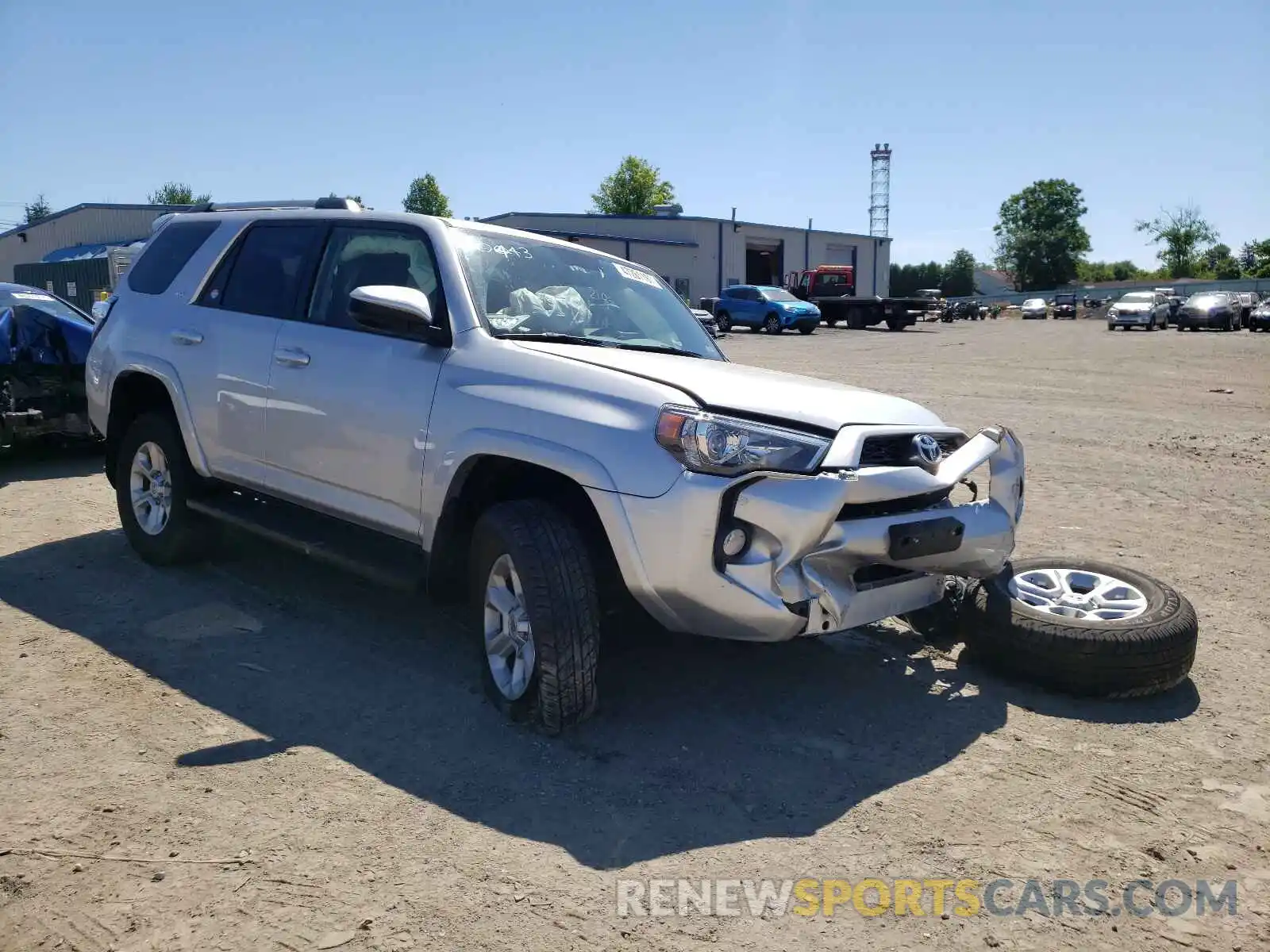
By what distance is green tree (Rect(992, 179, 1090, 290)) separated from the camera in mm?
106750

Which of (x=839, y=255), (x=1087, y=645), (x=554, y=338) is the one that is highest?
(x=839, y=255)

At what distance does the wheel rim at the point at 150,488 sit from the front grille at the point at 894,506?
3.90 metres

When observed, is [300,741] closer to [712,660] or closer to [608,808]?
[608,808]

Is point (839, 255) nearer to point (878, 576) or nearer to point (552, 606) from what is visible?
point (878, 576)

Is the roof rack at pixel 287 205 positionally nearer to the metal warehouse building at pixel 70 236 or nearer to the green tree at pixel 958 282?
the metal warehouse building at pixel 70 236

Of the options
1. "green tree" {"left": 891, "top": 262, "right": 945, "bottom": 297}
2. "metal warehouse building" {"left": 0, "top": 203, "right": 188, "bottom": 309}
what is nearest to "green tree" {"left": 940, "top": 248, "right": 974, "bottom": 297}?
"green tree" {"left": 891, "top": 262, "right": 945, "bottom": 297}

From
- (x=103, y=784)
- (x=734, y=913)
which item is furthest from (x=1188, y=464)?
(x=103, y=784)

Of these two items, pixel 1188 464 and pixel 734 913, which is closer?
pixel 734 913

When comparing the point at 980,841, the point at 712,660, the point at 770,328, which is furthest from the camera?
the point at 770,328

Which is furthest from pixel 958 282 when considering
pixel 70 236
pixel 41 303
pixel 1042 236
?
pixel 41 303

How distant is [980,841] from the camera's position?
9.90 ft

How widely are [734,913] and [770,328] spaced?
35773 millimetres

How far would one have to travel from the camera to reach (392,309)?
3.88 m

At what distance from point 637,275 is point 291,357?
1.73 m
